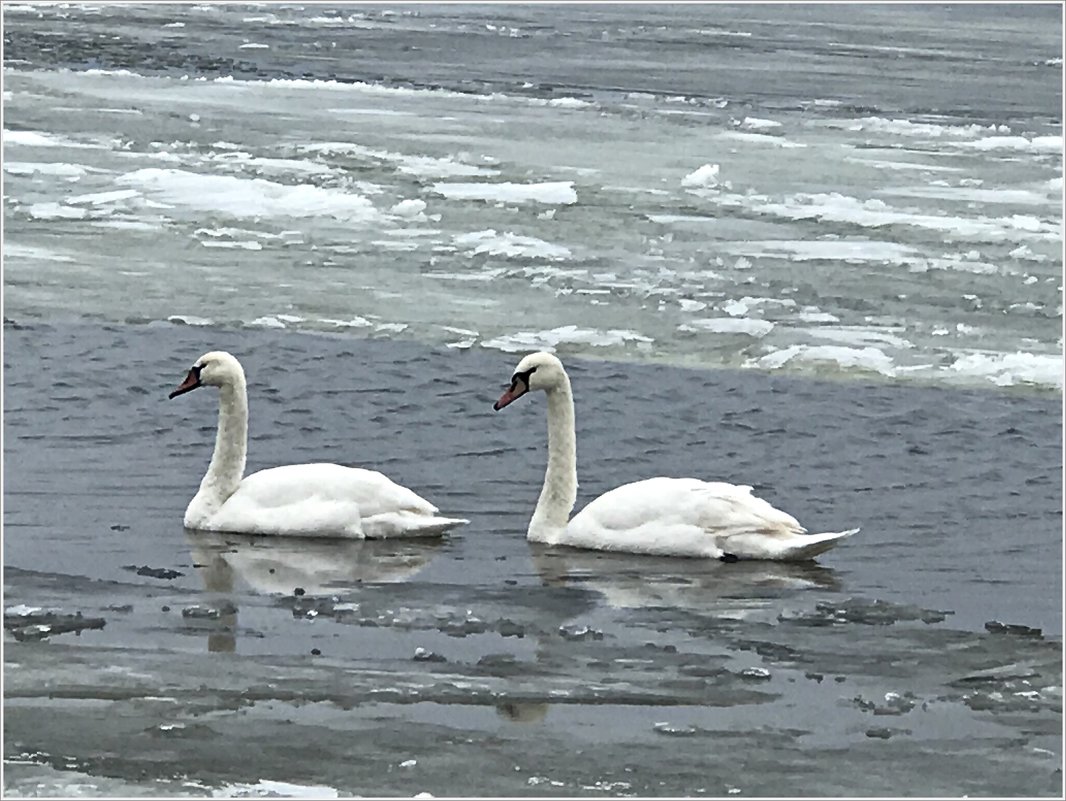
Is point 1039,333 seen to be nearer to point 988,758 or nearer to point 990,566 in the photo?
point 990,566

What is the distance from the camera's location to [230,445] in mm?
8492

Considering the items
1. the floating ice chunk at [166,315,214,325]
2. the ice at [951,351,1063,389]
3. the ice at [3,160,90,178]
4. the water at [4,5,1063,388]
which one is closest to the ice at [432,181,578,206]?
the water at [4,5,1063,388]

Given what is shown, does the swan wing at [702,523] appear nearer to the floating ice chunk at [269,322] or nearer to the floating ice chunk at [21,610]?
the floating ice chunk at [21,610]

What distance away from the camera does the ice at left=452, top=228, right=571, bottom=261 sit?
Result: 492 inches

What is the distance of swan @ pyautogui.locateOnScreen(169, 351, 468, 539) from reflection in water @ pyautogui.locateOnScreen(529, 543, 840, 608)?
1.57 ft

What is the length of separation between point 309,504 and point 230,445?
1.73ft

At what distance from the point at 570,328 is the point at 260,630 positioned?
4.63 m

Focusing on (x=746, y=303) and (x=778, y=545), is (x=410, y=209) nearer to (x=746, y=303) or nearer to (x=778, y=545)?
(x=746, y=303)

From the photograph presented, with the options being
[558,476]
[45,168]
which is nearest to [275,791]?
[558,476]

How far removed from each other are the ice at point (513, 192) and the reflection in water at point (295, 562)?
5.62m

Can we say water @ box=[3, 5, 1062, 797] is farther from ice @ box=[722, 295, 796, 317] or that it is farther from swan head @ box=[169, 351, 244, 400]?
swan head @ box=[169, 351, 244, 400]

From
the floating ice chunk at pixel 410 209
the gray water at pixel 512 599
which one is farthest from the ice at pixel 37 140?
the gray water at pixel 512 599

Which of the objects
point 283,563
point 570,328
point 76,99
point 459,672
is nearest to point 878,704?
point 459,672

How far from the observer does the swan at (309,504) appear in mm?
8086
